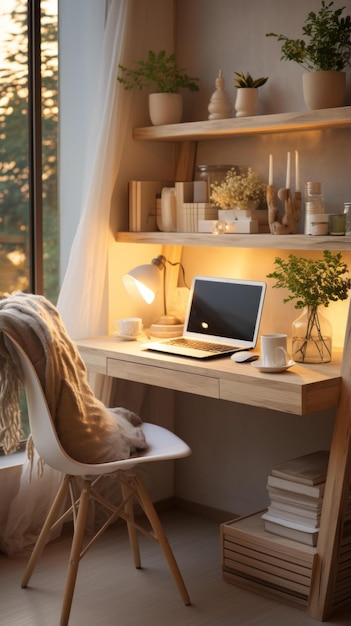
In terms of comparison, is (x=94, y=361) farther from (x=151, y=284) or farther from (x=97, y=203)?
(x=97, y=203)

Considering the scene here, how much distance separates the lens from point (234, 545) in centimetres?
Answer: 299

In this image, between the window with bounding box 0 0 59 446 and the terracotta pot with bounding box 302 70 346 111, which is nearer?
the terracotta pot with bounding box 302 70 346 111

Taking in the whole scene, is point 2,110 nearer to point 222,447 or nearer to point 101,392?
point 101,392

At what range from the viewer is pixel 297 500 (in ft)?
9.37

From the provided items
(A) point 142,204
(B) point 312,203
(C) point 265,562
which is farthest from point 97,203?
(C) point 265,562

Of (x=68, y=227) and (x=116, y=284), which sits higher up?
(x=68, y=227)

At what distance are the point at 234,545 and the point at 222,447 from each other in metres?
0.70

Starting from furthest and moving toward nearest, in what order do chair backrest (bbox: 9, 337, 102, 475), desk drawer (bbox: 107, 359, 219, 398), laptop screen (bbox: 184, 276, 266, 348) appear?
laptop screen (bbox: 184, 276, 266, 348) → desk drawer (bbox: 107, 359, 219, 398) → chair backrest (bbox: 9, 337, 102, 475)

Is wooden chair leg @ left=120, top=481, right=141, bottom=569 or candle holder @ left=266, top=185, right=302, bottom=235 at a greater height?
candle holder @ left=266, top=185, right=302, bottom=235

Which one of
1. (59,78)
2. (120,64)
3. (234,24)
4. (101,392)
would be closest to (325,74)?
(234,24)

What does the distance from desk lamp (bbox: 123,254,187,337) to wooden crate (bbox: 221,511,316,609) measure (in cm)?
82

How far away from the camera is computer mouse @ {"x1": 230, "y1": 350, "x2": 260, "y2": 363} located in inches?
117

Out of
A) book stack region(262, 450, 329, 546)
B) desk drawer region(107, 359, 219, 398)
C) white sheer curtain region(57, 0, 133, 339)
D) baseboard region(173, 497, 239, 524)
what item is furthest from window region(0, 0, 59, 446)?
book stack region(262, 450, 329, 546)

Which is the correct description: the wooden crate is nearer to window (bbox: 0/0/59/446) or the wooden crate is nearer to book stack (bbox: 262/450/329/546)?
book stack (bbox: 262/450/329/546)
